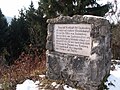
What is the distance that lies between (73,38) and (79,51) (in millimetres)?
362

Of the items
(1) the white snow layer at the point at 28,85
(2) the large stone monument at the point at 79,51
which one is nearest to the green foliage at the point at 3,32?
(1) the white snow layer at the point at 28,85

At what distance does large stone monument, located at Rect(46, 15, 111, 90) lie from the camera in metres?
5.84

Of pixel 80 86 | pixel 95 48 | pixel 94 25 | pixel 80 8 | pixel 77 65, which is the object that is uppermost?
pixel 80 8

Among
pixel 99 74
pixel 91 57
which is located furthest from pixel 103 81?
pixel 91 57

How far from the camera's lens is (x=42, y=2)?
44.3 feet

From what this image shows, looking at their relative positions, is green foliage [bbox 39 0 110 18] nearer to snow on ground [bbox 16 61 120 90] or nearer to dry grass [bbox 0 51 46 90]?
dry grass [bbox 0 51 46 90]

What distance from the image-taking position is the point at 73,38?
628 cm

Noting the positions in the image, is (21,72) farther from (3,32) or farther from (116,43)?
(3,32)

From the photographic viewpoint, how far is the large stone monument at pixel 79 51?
5.84 m

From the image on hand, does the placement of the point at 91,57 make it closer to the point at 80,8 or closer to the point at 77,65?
the point at 77,65

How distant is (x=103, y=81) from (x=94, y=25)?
1.37 meters

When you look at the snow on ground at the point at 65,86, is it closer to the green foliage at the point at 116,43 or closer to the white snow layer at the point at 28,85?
the white snow layer at the point at 28,85

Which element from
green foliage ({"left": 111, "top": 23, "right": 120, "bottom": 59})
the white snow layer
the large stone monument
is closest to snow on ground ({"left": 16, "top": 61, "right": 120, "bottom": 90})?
the white snow layer

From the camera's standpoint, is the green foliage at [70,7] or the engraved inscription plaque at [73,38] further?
the green foliage at [70,7]
